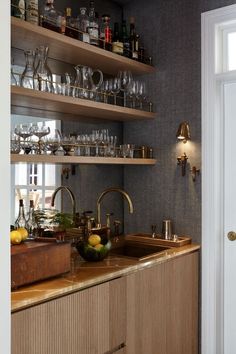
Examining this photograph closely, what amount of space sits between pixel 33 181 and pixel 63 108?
1.55 feet

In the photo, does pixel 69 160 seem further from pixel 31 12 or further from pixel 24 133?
pixel 31 12

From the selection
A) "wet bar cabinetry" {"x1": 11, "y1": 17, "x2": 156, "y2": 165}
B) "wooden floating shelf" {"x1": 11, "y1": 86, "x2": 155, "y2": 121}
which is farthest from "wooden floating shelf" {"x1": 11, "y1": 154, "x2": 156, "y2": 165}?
"wooden floating shelf" {"x1": 11, "y1": 86, "x2": 155, "y2": 121}

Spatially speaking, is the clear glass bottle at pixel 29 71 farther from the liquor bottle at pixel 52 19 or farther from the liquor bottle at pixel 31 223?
the liquor bottle at pixel 31 223

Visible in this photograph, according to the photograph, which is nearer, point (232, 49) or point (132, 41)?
point (232, 49)

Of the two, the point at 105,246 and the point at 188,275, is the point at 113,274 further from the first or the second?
the point at 188,275

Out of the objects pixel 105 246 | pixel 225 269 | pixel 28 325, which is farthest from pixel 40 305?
pixel 225 269

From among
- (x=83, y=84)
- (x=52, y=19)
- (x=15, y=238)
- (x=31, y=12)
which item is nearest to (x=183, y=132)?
(x=83, y=84)

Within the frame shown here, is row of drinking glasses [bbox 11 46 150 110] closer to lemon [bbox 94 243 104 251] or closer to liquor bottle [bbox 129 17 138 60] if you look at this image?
liquor bottle [bbox 129 17 138 60]

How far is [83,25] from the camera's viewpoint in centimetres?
253

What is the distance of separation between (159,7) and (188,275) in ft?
6.36

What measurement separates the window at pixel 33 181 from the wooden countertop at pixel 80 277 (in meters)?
0.42

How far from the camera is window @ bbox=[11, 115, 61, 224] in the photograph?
7.68 feet

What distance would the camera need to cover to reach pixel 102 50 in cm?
251

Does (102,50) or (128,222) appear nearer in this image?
(102,50)
